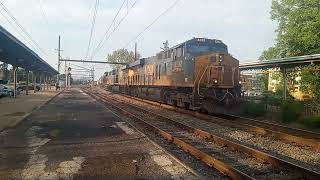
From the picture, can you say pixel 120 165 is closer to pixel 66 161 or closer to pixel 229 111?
pixel 66 161

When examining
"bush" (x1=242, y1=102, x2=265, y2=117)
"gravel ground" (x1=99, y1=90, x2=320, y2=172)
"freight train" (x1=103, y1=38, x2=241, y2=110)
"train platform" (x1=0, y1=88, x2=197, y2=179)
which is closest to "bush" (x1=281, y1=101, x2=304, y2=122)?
"bush" (x1=242, y1=102, x2=265, y2=117)

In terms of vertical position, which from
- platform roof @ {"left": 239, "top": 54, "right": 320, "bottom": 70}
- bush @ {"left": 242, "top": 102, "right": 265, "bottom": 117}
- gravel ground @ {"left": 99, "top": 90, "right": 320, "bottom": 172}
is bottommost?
gravel ground @ {"left": 99, "top": 90, "right": 320, "bottom": 172}

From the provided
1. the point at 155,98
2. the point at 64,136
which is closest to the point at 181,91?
the point at 155,98

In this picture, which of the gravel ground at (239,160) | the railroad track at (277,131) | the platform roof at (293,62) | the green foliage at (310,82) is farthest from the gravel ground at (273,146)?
the green foliage at (310,82)

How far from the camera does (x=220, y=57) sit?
67.1ft

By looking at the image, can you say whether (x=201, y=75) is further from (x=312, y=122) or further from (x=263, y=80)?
(x=263, y=80)

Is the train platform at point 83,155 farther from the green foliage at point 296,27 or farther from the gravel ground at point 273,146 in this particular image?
the green foliage at point 296,27

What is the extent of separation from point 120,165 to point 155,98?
795 inches

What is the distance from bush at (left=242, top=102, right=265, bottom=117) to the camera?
2209 centimetres

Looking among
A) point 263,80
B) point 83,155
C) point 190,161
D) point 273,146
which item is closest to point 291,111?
point 273,146

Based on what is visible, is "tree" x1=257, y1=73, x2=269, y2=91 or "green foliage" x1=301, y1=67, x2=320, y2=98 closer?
"green foliage" x1=301, y1=67, x2=320, y2=98

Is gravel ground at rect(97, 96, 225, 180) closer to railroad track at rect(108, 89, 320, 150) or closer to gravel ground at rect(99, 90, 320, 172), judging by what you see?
gravel ground at rect(99, 90, 320, 172)

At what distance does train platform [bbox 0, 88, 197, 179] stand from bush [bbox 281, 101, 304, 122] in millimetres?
7902

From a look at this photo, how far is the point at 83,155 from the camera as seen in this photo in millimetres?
10180
